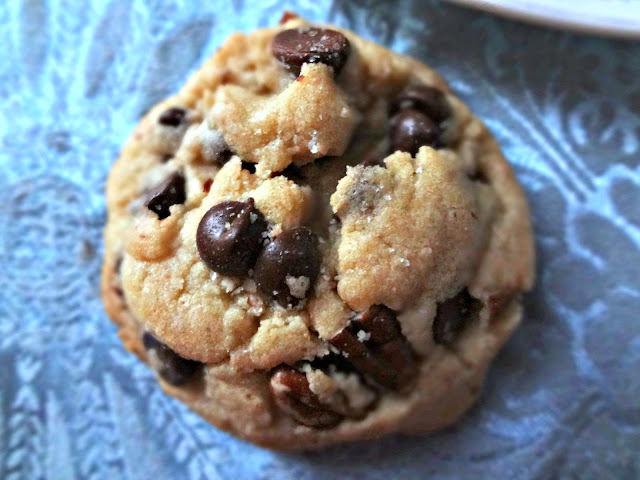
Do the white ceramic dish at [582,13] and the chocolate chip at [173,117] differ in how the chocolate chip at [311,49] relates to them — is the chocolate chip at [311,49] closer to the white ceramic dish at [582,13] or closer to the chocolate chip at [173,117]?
the chocolate chip at [173,117]

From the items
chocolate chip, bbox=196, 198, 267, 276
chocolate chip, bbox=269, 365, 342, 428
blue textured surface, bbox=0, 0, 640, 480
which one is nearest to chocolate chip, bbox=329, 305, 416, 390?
chocolate chip, bbox=269, 365, 342, 428

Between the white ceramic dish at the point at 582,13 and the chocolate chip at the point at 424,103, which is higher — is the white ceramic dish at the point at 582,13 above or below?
above

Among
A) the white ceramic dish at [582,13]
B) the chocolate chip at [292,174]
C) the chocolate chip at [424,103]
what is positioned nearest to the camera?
the chocolate chip at [292,174]

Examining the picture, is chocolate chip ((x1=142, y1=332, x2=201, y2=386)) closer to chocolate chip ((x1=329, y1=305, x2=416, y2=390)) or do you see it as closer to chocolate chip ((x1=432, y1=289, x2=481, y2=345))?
chocolate chip ((x1=329, y1=305, x2=416, y2=390))

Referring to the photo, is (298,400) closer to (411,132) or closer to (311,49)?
(411,132)

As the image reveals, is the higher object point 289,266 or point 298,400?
point 289,266

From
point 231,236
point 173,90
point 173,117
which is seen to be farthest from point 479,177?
point 173,90

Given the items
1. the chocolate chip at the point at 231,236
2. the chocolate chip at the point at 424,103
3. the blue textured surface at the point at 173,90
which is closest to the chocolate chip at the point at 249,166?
the chocolate chip at the point at 231,236

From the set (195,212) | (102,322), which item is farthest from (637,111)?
(102,322)
